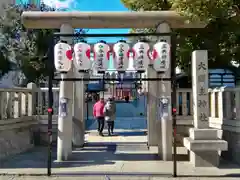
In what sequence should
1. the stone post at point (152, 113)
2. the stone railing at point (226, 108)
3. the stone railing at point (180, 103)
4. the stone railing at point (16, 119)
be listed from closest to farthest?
the stone railing at point (226, 108) < the stone railing at point (16, 119) < the stone post at point (152, 113) < the stone railing at point (180, 103)

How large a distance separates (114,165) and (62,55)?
3.43m

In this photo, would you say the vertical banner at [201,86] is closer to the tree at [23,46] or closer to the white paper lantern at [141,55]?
the white paper lantern at [141,55]

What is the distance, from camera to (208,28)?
42.0 feet

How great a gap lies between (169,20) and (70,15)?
3013 mm

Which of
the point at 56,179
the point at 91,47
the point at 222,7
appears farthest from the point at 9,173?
the point at 222,7

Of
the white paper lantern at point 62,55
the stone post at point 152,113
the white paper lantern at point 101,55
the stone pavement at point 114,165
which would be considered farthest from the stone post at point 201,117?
the white paper lantern at point 62,55

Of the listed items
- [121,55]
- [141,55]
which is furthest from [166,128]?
[121,55]

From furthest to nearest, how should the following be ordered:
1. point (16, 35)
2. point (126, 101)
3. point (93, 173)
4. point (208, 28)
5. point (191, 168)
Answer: point (126, 101), point (16, 35), point (208, 28), point (191, 168), point (93, 173)

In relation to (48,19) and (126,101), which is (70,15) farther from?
(126,101)

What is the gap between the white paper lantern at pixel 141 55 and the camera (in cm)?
958

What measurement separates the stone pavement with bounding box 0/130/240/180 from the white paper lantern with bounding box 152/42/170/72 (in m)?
2.78

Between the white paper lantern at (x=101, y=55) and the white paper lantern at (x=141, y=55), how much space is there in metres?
0.80

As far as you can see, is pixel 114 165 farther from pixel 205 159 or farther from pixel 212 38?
pixel 212 38

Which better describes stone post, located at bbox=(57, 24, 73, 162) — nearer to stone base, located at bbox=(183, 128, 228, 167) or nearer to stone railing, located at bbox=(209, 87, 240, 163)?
stone base, located at bbox=(183, 128, 228, 167)
